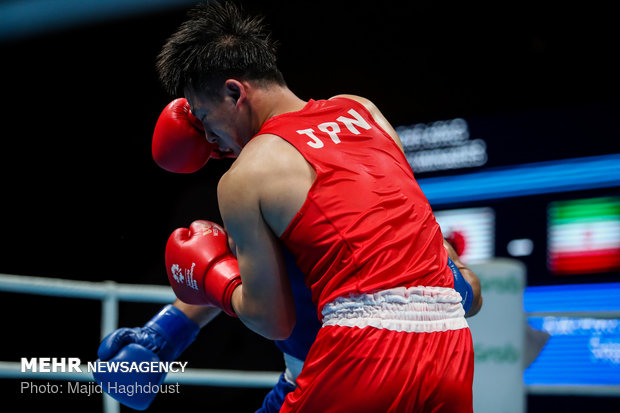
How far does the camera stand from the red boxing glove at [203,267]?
1432 mm

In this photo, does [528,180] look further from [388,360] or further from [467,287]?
[388,360]

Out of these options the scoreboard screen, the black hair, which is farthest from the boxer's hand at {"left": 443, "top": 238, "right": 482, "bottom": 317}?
the scoreboard screen

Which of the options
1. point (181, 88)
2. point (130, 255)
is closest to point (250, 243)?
point (181, 88)

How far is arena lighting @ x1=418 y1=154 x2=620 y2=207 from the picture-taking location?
378 cm

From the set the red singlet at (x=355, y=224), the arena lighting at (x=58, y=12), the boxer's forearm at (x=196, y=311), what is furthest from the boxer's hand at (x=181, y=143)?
the arena lighting at (x=58, y=12)

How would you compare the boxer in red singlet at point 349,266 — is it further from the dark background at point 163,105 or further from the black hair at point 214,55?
the dark background at point 163,105

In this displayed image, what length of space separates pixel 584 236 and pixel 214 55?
9.48ft

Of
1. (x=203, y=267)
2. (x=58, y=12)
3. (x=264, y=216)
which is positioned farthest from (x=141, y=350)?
(x=58, y=12)

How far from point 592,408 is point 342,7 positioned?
10.7 feet

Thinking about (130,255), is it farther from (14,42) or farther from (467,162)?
(467,162)

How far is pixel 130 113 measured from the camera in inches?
241

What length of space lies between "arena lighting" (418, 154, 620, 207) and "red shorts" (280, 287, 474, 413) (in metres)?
2.87

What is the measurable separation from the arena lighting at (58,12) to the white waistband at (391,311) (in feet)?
14.7

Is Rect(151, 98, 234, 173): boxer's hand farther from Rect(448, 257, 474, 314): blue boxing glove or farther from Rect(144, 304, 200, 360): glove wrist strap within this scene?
Rect(448, 257, 474, 314): blue boxing glove
